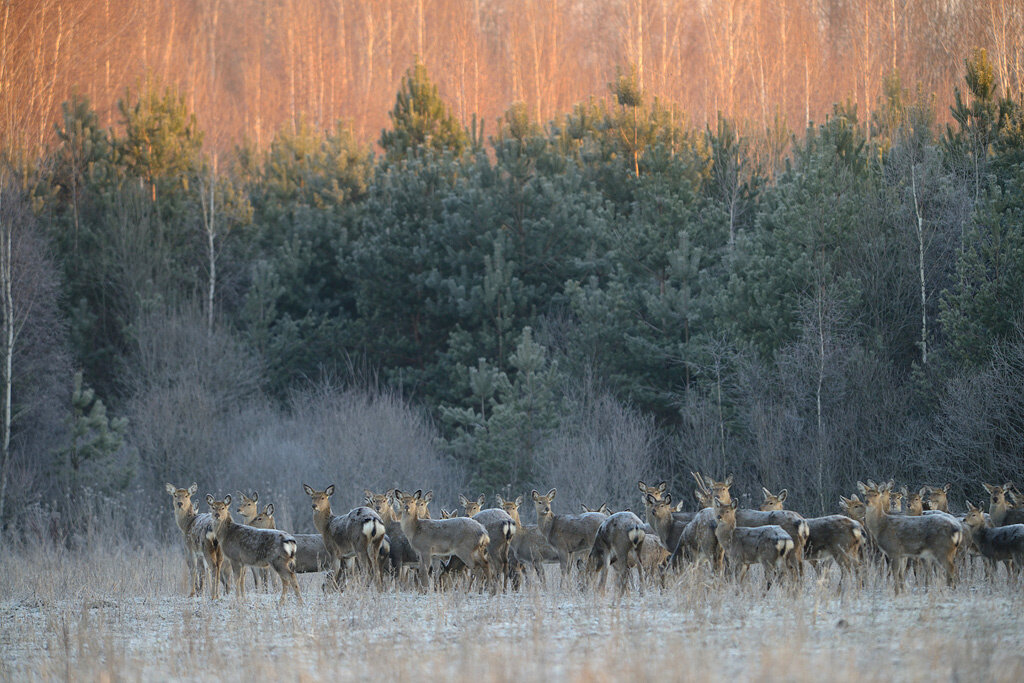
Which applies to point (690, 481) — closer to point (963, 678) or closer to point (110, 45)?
point (963, 678)

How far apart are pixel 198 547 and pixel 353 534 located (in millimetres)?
2069

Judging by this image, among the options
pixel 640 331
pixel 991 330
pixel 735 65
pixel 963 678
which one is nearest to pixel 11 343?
pixel 640 331

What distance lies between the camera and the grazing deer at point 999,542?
13203 millimetres

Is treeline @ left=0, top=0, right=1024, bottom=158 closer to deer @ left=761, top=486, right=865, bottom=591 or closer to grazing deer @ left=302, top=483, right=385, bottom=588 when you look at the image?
deer @ left=761, top=486, right=865, bottom=591

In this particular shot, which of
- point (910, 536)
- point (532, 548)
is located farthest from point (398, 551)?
point (910, 536)

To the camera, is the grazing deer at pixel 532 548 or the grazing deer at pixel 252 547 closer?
the grazing deer at pixel 252 547

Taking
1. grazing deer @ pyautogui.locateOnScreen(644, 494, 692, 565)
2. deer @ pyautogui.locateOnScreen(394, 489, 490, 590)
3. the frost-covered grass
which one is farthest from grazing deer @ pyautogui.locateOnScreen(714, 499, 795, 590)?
deer @ pyautogui.locateOnScreen(394, 489, 490, 590)

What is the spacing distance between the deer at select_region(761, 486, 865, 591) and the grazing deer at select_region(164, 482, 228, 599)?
7337mm

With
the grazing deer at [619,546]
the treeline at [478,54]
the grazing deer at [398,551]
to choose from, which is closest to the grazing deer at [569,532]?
the grazing deer at [619,546]

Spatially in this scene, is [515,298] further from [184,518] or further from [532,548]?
[184,518]

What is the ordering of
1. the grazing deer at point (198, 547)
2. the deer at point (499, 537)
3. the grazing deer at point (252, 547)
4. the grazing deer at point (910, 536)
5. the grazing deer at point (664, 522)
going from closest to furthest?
the grazing deer at point (910, 536) → the grazing deer at point (252, 547) → the grazing deer at point (198, 547) → the deer at point (499, 537) → the grazing deer at point (664, 522)

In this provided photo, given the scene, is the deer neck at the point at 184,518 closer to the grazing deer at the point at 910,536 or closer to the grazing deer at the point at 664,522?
the grazing deer at the point at 664,522

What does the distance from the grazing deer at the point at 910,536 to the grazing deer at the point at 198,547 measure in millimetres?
8089

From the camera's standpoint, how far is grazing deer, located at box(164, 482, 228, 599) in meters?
14.7
